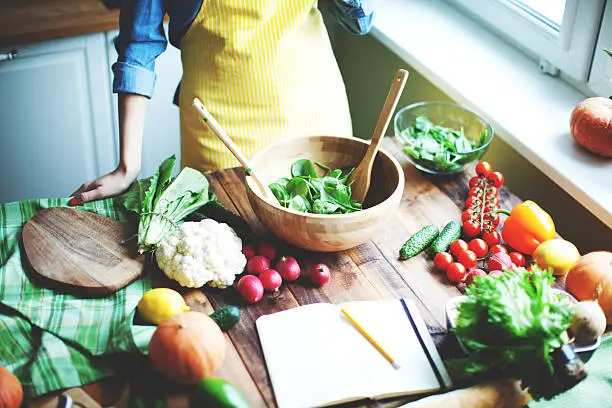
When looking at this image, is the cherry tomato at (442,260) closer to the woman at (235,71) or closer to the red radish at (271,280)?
the red radish at (271,280)

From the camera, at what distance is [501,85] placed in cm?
180

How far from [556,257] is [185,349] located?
695 millimetres

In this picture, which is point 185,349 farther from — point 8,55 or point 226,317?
point 8,55

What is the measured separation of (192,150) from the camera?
66.9 inches

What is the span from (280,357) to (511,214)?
57cm

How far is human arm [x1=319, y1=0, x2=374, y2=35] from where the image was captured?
1.69 meters

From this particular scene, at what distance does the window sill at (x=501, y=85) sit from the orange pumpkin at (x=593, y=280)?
25 cm

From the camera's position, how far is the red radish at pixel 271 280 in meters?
1.16

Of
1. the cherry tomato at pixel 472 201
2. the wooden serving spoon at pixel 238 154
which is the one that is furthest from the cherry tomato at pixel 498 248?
the wooden serving spoon at pixel 238 154

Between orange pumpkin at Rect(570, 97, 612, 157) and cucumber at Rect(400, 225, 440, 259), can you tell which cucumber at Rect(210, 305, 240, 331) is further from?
orange pumpkin at Rect(570, 97, 612, 157)

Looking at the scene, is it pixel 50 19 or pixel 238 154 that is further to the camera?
pixel 50 19

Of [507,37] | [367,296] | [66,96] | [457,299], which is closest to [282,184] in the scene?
[367,296]

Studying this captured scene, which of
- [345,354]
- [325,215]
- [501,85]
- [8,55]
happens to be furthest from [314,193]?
[8,55]

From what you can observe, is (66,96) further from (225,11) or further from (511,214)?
(511,214)
